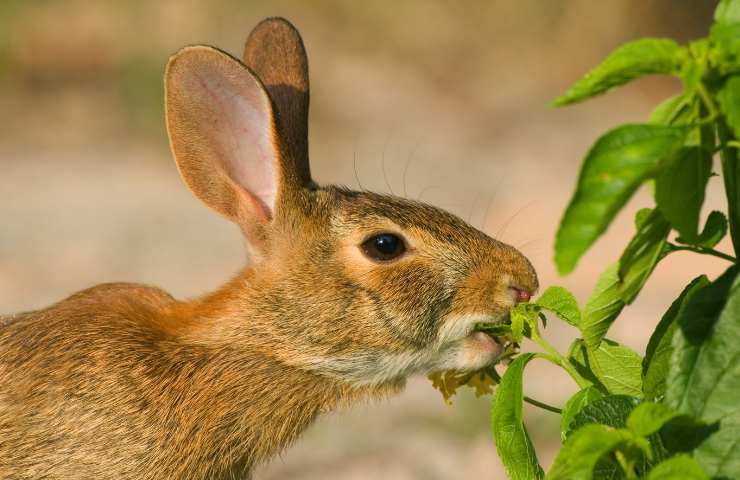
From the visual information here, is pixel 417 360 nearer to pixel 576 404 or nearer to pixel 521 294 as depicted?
pixel 521 294

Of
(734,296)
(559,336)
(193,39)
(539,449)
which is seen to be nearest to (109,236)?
(193,39)

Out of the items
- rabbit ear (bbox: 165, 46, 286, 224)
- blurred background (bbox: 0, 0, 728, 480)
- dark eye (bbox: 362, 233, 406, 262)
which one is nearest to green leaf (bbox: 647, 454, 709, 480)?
dark eye (bbox: 362, 233, 406, 262)

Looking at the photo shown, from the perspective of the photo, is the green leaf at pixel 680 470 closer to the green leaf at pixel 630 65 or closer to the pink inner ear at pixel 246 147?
the green leaf at pixel 630 65

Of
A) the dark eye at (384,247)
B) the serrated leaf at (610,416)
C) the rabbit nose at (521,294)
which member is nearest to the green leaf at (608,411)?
the serrated leaf at (610,416)

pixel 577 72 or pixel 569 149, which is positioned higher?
pixel 577 72

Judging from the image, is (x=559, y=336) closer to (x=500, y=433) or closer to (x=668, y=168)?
(x=500, y=433)

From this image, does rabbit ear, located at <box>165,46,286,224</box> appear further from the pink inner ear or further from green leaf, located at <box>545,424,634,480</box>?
green leaf, located at <box>545,424,634,480</box>
